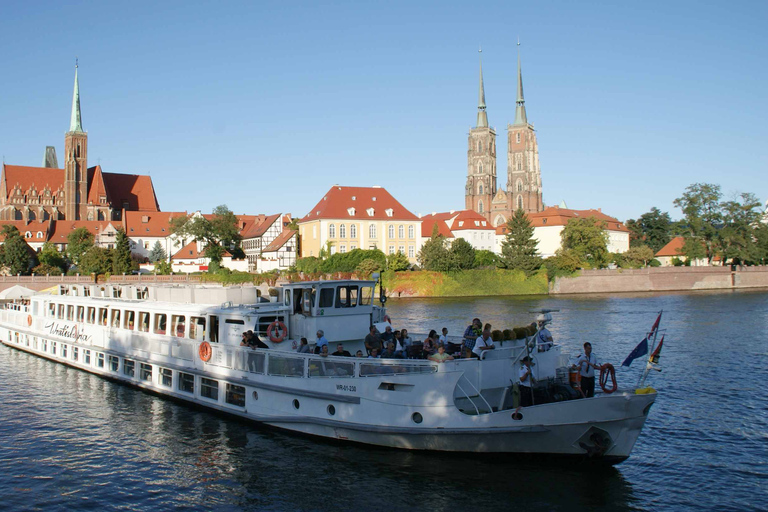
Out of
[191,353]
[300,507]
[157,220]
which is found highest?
[157,220]

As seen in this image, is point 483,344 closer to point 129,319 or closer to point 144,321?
point 144,321

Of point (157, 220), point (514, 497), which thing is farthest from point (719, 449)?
point (157, 220)

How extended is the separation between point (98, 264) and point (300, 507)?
8387 cm

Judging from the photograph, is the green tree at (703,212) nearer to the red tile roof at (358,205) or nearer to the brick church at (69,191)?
the red tile roof at (358,205)

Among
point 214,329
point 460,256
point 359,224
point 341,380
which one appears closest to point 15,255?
point 359,224

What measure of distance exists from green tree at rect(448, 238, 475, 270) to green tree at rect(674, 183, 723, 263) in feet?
117

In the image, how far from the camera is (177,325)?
75.3 ft

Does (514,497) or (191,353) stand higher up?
(191,353)

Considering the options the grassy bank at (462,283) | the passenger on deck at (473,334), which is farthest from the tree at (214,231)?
the passenger on deck at (473,334)

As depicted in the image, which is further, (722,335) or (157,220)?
(157,220)

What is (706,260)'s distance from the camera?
348 ft

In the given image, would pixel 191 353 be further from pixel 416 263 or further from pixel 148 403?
pixel 416 263

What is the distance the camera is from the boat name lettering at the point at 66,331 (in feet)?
96.0

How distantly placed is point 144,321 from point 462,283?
61.1 metres
